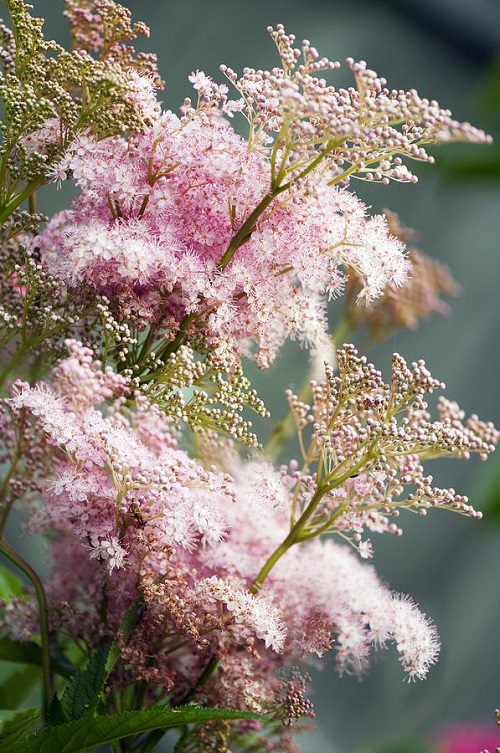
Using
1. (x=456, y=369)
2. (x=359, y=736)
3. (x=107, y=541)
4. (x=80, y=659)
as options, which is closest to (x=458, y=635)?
(x=359, y=736)

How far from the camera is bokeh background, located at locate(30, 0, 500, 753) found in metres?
1.37

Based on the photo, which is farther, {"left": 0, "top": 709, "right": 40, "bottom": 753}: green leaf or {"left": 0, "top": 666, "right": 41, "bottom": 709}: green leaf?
{"left": 0, "top": 666, "right": 41, "bottom": 709}: green leaf

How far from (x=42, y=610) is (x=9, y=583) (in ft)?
1.12

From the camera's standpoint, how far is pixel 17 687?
105 centimetres

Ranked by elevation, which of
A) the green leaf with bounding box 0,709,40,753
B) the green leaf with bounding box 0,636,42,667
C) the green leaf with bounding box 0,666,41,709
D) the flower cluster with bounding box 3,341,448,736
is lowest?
the green leaf with bounding box 0,709,40,753

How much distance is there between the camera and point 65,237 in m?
0.76

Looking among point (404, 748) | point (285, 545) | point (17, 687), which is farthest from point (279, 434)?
point (404, 748)

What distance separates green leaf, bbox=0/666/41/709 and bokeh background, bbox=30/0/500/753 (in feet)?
1.70

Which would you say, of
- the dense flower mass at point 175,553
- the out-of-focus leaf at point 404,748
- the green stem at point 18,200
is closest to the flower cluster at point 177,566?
the dense flower mass at point 175,553

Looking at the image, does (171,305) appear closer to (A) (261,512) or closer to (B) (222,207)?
(B) (222,207)

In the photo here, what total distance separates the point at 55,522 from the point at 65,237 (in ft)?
→ 0.92

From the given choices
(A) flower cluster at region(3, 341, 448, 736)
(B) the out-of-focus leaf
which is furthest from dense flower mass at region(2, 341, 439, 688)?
(B) the out-of-focus leaf

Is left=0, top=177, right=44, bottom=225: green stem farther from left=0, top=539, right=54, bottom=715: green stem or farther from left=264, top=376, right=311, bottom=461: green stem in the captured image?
left=264, top=376, right=311, bottom=461: green stem

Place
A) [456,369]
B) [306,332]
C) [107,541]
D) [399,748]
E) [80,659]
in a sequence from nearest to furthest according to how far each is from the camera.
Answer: [107,541] < [306,332] < [80,659] < [399,748] < [456,369]
